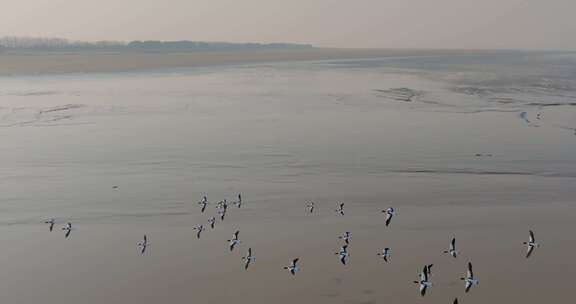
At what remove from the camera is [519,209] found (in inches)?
832

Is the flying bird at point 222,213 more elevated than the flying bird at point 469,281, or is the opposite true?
the flying bird at point 222,213

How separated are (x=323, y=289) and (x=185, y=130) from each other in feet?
77.5

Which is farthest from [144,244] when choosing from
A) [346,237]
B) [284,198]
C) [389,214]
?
[389,214]

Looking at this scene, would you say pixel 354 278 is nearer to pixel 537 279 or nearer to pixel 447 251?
pixel 447 251

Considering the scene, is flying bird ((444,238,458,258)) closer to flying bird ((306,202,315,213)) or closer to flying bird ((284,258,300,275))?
flying bird ((284,258,300,275))

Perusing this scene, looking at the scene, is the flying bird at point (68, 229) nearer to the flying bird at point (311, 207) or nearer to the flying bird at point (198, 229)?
the flying bird at point (198, 229)

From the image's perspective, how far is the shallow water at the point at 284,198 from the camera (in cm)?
1570

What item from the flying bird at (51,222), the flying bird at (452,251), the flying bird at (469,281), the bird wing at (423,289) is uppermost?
the flying bird at (51,222)

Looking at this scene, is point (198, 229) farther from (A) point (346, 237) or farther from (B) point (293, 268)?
(A) point (346, 237)

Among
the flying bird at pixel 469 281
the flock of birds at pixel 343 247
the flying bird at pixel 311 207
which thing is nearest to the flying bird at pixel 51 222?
the flock of birds at pixel 343 247

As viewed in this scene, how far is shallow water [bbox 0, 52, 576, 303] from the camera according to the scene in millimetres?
15695

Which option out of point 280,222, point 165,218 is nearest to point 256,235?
point 280,222

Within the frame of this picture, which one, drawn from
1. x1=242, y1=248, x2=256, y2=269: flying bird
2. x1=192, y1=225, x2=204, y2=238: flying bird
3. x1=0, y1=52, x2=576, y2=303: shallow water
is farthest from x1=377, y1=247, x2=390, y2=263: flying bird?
x1=192, y1=225, x2=204, y2=238: flying bird

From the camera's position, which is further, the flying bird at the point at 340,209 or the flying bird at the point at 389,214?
the flying bird at the point at 340,209
